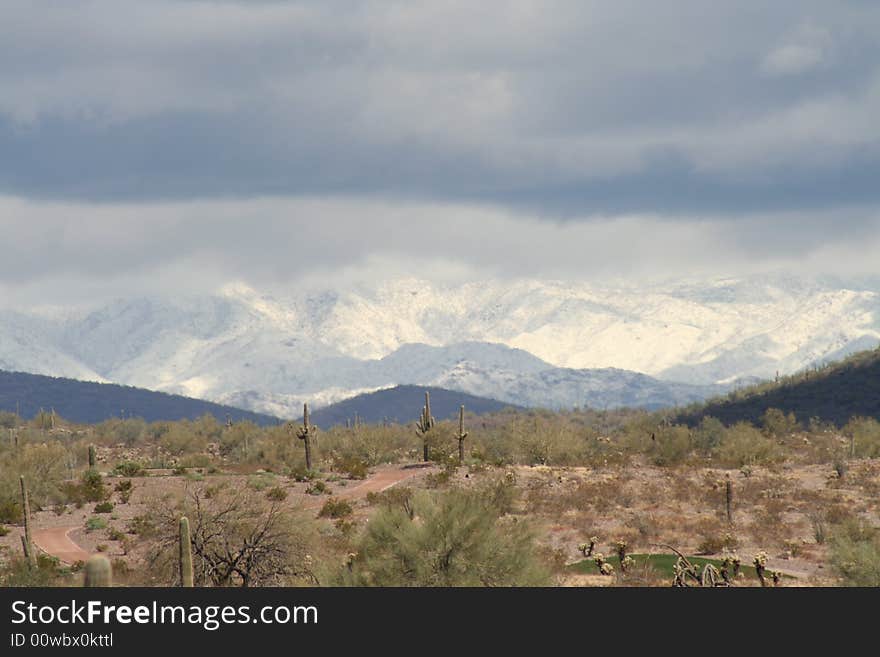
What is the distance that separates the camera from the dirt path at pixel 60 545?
40031mm

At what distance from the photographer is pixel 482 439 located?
95062mm

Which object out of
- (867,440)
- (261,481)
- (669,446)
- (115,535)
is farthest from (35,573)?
(867,440)

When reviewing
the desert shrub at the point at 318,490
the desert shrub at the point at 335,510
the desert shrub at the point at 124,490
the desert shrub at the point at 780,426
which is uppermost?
the desert shrub at the point at 780,426

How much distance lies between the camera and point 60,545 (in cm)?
4281

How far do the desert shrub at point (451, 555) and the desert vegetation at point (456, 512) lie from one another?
4cm

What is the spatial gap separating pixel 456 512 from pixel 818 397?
141 meters

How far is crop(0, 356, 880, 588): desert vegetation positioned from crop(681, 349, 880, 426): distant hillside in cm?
4311

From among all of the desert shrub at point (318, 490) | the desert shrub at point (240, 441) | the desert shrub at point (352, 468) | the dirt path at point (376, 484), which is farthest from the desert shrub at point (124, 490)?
the desert shrub at point (240, 441)

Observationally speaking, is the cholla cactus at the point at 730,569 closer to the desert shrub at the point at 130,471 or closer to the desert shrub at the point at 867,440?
the desert shrub at the point at 130,471

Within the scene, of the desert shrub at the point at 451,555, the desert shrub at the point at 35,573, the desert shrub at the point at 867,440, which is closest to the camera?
the desert shrub at the point at 451,555

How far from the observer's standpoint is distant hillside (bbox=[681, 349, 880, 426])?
5753 inches

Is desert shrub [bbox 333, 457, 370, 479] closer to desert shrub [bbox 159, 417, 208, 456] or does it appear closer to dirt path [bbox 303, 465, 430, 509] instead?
dirt path [bbox 303, 465, 430, 509]
